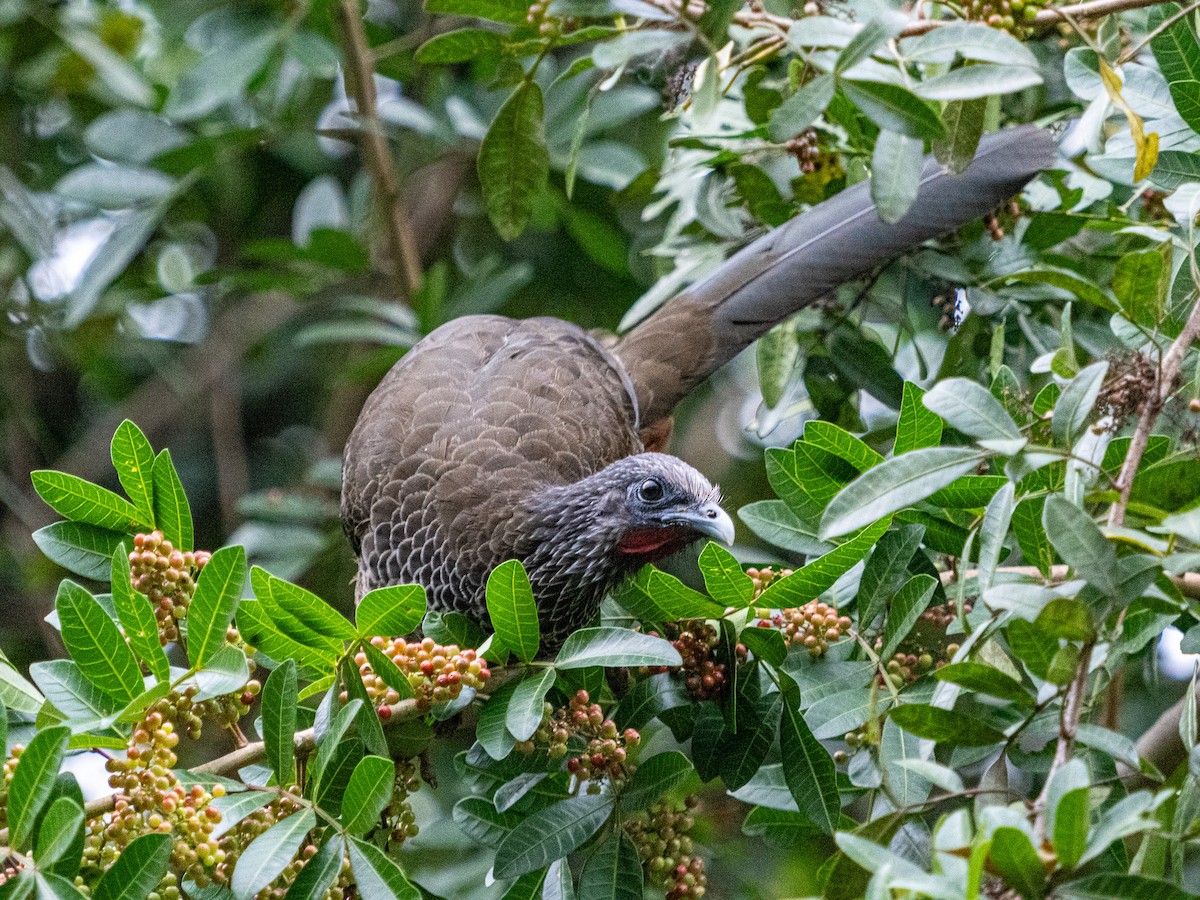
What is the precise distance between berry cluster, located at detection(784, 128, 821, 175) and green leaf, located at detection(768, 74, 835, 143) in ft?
3.71

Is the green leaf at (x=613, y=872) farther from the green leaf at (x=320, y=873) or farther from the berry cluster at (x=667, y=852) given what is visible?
the green leaf at (x=320, y=873)

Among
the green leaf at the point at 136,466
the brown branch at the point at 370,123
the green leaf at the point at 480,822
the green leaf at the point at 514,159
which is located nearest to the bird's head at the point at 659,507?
the green leaf at the point at 514,159

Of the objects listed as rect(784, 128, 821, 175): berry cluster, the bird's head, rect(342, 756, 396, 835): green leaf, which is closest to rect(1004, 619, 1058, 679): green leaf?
rect(342, 756, 396, 835): green leaf

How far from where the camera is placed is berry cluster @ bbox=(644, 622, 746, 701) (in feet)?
8.38

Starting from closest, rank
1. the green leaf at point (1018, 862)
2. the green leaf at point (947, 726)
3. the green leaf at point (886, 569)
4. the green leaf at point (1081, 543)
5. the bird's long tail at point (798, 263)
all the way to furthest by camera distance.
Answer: the green leaf at point (1018, 862) → the green leaf at point (1081, 543) → the green leaf at point (947, 726) → the green leaf at point (886, 569) → the bird's long tail at point (798, 263)

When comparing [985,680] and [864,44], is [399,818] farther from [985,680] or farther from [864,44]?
[864,44]

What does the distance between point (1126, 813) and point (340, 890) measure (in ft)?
4.45

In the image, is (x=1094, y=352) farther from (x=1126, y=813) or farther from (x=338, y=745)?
(x=338, y=745)

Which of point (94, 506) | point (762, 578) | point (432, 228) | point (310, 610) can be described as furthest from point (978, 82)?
point (432, 228)

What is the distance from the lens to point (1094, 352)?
3.26m

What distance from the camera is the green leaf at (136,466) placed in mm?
2482

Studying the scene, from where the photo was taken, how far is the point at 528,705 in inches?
89.4

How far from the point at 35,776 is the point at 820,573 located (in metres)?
1.39

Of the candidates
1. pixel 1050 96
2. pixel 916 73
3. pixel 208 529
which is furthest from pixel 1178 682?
pixel 208 529
